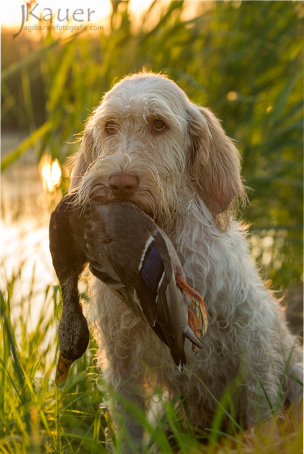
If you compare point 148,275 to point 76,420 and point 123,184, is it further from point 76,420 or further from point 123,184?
point 76,420

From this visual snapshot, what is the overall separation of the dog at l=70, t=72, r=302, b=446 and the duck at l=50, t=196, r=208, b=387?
11.6 inches

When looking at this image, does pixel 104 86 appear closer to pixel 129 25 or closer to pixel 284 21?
pixel 129 25

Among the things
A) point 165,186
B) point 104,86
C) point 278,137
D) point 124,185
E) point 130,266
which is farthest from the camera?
point 278,137

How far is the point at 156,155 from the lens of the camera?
80.1 inches

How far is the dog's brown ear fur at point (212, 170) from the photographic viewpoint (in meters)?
2.20

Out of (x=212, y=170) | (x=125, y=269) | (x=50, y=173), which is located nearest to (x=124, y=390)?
(x=125, y=269)

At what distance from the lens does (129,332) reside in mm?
2158

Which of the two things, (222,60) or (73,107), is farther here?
(222,60)

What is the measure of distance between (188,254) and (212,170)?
0.45 meters

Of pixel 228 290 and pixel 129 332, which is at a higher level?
pixel 228 290

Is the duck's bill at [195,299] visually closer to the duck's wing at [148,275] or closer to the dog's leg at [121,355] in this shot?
the duck's wing at [148,275]

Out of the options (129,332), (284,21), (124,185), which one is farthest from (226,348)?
(284,21)

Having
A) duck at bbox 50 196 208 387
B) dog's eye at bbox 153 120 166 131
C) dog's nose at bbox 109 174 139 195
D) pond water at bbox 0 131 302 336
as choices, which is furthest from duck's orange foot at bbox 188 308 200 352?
pond water at bbox 0 131 302 336

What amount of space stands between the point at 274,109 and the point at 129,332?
296 cm
